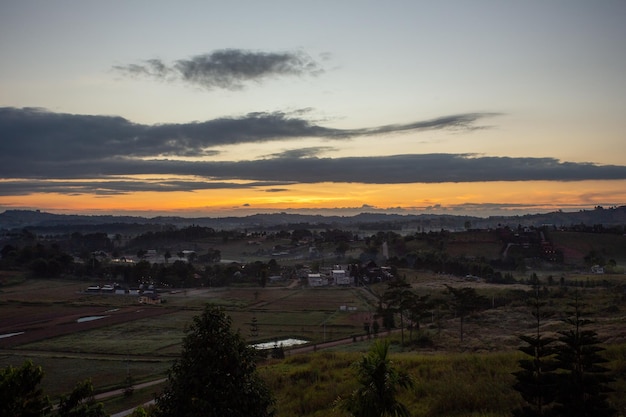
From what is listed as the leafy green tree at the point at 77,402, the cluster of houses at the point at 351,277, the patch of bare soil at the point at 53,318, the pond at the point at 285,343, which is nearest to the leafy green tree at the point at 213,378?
the leafy green tree at the point at 77,402

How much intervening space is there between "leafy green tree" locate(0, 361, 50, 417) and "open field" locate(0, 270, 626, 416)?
10.8 meters

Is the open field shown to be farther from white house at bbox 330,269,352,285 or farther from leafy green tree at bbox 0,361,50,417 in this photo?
leafy green tree at bbox 0,361,50,417

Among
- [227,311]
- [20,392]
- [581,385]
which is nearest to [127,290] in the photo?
[227,311]

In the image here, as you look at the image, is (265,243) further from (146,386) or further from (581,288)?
(146,386)

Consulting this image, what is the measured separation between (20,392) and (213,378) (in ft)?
11.0

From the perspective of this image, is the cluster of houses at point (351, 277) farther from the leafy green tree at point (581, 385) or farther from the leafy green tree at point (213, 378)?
the leafy green tree at point (213, 378)

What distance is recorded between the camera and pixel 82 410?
905cm

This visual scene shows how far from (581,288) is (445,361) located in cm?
4769

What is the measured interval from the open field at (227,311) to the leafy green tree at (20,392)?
1081 centimetres

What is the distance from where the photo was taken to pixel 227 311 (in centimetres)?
6100

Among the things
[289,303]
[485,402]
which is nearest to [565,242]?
[289,303]

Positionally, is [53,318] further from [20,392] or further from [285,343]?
[20,392]

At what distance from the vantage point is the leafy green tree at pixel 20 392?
8.07m

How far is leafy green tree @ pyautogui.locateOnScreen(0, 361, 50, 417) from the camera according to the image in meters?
8.07
